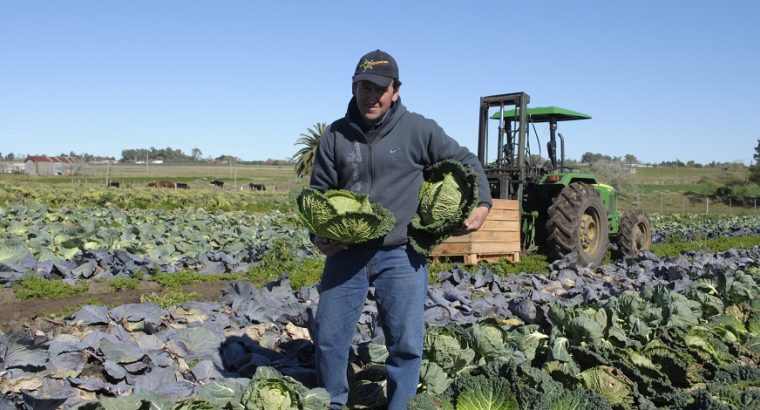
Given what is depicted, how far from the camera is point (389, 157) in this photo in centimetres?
370

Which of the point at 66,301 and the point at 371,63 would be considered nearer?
Answer: the point at 371,63

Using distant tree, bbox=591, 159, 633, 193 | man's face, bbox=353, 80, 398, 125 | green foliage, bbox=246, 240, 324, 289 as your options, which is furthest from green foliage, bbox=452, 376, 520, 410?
distant tree, bbox=591, 159, 633, 193

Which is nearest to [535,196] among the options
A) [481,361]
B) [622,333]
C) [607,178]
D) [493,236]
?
[493,236]

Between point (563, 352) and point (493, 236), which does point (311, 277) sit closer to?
point (493, 236)

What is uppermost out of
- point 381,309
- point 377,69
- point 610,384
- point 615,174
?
point 615,174

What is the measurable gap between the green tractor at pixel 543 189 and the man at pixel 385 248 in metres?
7.76

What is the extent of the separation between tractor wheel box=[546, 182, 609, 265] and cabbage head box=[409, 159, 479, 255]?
770cm

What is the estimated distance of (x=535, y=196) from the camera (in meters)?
12.1

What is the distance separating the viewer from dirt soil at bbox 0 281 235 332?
6403mm

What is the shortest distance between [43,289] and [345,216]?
223 inches

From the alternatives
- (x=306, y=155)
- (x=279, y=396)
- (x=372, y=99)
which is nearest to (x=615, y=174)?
(x=306, y=155)

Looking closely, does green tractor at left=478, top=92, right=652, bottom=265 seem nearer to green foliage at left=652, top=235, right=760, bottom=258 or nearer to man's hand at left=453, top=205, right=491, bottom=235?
green foliage at left=652, top=235, right=760, bottom=258

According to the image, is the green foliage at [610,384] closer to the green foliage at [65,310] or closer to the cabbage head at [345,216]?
the cabbage head at [345,216]

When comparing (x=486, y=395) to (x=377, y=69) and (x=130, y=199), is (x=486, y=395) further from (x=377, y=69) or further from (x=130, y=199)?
(x=130, y=199)
